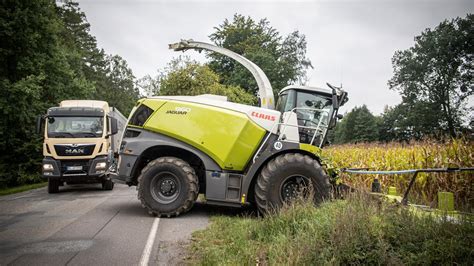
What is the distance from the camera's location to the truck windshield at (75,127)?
36.9ft

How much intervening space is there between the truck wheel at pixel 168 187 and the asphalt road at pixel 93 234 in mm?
239

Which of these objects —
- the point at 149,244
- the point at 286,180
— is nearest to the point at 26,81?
the point at 149,244

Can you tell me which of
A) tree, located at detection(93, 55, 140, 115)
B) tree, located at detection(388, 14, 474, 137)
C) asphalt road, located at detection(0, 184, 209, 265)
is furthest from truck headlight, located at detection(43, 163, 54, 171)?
tree, located at detection(93, 55, 140, 115)

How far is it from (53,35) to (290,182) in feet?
60.7

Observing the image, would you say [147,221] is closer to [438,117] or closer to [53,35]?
[53,35]

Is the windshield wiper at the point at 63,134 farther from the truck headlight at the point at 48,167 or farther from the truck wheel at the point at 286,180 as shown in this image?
the truck wheel at the point at 286,180

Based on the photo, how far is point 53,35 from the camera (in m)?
19.4

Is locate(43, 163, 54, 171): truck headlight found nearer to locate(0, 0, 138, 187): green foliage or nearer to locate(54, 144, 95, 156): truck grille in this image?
locate(54, 144, 95, 156): truck grille

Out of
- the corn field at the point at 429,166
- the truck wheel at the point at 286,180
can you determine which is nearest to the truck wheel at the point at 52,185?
the truck wheel at the point at 286,180

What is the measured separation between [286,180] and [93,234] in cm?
349

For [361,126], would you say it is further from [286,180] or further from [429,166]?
[286,180]

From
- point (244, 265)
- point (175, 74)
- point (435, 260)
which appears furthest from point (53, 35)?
point (435, 260)

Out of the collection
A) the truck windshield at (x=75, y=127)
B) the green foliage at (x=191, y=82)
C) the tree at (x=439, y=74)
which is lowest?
the truck windshield at (x=75, y=127)

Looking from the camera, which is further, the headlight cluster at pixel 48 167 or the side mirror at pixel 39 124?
the side mirror at pixel 39 124
